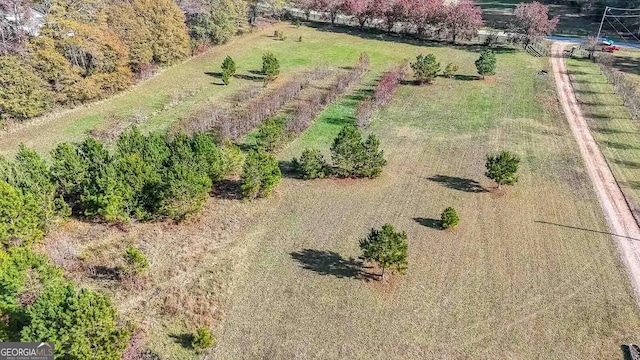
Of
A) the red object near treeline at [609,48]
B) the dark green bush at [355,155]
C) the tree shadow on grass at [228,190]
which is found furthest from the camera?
the red object near treeline at [609,48]

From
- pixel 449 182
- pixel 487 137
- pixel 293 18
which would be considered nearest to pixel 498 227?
pixel 449 182

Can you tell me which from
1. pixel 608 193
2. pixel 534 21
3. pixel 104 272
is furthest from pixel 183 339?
pixel 534 21

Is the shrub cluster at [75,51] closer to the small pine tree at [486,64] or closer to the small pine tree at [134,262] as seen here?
the small pine tree at [134,262]

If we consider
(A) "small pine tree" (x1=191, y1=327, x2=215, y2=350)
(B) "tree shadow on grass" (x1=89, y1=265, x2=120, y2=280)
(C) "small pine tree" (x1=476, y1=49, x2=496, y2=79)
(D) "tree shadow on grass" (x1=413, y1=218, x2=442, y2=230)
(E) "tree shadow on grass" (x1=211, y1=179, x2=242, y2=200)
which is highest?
(C) "small pine tree" (x1=476, y1=49, x2=496, y2=79)

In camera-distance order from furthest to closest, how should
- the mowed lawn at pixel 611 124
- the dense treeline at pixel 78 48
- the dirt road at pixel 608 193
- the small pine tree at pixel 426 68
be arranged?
the small pine tree at pixel 426 68 < the dense treeline at pixel 78 48 < the mowed lawn at pixel 611 124 < the dirt road at pixel 608 193

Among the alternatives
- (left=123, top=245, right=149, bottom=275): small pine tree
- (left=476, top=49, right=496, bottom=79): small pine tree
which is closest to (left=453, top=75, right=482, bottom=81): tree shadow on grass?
(left=476, top=49, right=496, bottom=79): small pine tree

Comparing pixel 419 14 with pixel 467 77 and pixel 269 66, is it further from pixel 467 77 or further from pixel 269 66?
pixel 269 66

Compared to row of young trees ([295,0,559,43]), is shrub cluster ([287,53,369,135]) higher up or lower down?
lower down

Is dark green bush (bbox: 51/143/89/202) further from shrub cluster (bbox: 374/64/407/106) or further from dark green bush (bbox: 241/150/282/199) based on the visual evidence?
shrub cluster (bbox: 374/64/407/106)

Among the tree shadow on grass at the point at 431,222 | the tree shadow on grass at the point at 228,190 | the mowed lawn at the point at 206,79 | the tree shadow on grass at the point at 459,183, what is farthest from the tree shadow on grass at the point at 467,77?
the tree shadow on grass at the point at 228,190

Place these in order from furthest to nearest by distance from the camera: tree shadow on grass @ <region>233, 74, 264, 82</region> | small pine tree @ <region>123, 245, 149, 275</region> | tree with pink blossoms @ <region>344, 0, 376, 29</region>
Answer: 1. tree with pink blossoms @ <region>344, 0, 376, 29</region>
2. tree shadow on grass @ <region>233, 74, 264, 82</region>
3. small pine tree @ <region>123, 245, 149, 275</region>
